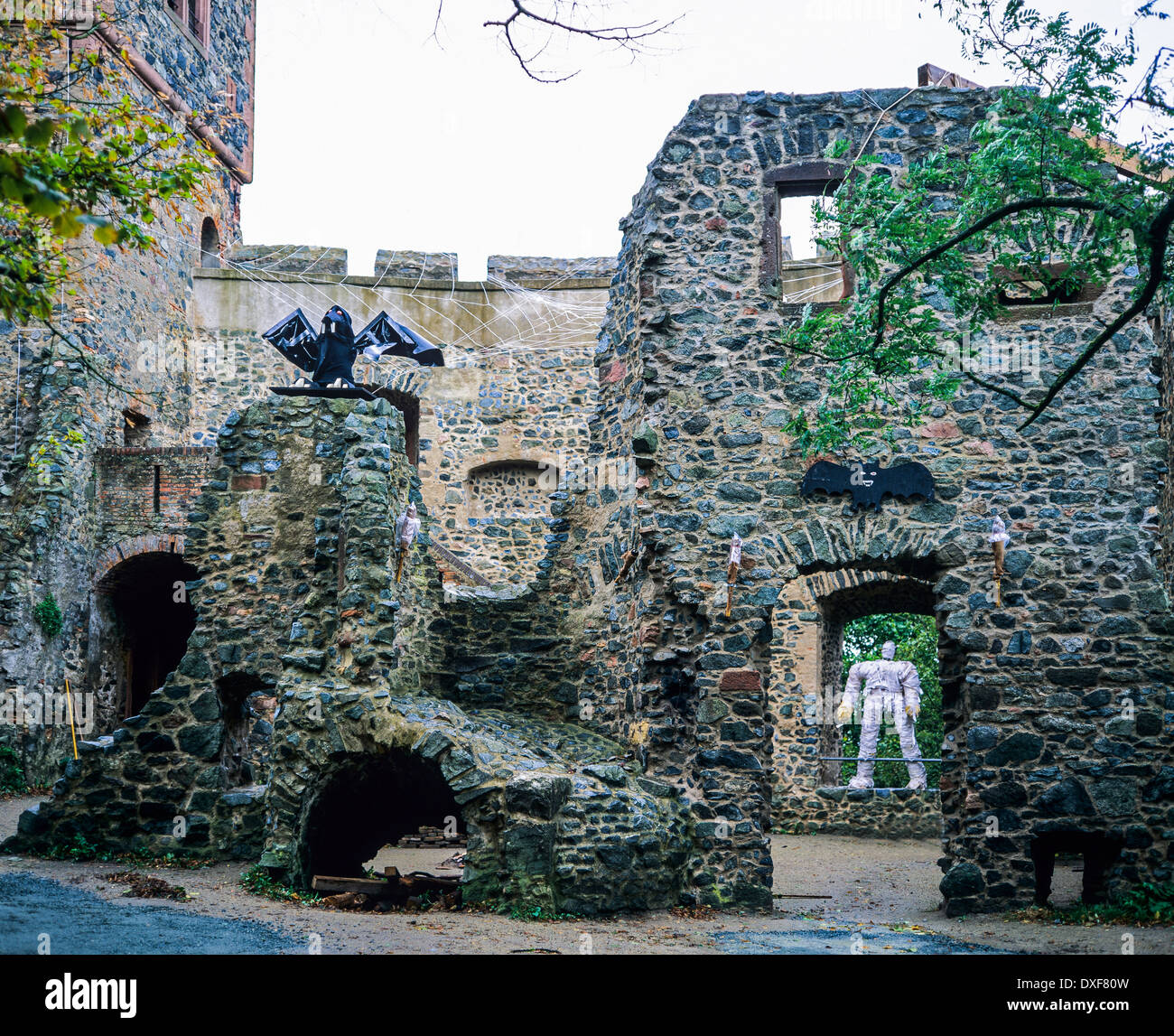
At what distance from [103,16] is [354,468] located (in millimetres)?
4644

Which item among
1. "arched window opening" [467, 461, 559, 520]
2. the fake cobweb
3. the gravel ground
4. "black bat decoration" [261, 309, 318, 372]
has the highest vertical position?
the fake cobweb

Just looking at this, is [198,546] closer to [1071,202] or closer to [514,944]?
[514,944]

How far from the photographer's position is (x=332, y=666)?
1138 cm

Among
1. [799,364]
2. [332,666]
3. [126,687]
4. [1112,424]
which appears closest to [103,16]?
[332,666]

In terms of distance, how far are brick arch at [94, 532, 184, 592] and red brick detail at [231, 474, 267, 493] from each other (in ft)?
15.9

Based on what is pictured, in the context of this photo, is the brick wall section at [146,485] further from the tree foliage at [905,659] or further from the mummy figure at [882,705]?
the tree foliage at [905,659]

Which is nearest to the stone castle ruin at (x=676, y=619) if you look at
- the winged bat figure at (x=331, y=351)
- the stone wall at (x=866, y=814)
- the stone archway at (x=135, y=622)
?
the winged bat figure at (x=331, y=351)

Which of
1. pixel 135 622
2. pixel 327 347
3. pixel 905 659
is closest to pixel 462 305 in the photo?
pixel 135 622

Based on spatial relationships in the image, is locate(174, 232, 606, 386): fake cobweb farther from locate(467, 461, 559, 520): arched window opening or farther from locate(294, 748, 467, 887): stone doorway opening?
locate(294, 748, 467, 887): stone doorway opening

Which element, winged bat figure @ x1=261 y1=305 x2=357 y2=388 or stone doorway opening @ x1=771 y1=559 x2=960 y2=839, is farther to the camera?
stone doorway opening @ x1=771 y1=559 x2=960 y2=839

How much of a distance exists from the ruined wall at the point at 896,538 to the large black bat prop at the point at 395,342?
4940 mm

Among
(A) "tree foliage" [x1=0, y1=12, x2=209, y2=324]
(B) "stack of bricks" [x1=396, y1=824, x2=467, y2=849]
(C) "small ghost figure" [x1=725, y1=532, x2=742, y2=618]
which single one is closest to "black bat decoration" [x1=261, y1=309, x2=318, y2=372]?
(A) "tree foliage" [x1=0, y1=12, x2=209, y2=324]

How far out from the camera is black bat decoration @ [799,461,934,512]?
36.6 feet

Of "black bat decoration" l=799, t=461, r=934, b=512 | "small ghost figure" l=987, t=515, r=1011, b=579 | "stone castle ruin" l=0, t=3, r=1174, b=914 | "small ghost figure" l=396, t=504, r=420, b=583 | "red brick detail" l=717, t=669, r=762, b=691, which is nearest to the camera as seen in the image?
"stone castle ruin" l=0, t=3, r=1174, b=914
